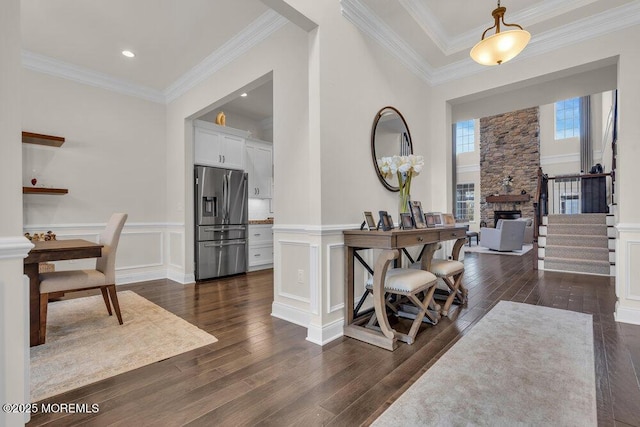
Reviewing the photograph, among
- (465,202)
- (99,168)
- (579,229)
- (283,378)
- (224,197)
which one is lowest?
(283,378)

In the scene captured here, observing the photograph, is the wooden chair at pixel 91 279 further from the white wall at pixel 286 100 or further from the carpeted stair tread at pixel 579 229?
the carpeted stair tread at pixel 579 229

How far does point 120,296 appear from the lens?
11.9 feet

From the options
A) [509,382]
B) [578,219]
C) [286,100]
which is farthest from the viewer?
[578,219]

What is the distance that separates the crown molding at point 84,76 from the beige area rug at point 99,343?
3.04 meters

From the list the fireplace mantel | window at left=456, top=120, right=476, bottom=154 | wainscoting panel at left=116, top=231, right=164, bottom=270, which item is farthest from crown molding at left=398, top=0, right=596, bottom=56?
window at left=456, top=120, right=476, bottom=154

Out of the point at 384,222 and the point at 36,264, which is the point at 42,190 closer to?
the point at 36,264

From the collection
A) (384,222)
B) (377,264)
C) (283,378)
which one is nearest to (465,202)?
(384,222)

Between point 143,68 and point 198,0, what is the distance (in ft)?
6.00

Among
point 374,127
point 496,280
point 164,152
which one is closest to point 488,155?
point 496,280

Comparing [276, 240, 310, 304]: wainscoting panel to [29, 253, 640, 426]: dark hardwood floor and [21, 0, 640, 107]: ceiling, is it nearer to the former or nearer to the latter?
[29, 253, 640, 426]: dark hardwood floor

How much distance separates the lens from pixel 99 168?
4.21m

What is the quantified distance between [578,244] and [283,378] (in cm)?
608

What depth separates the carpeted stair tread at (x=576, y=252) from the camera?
4.89 m

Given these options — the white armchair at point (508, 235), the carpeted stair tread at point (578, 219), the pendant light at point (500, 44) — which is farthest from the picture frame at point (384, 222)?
the white armchair at point (508, 235)
